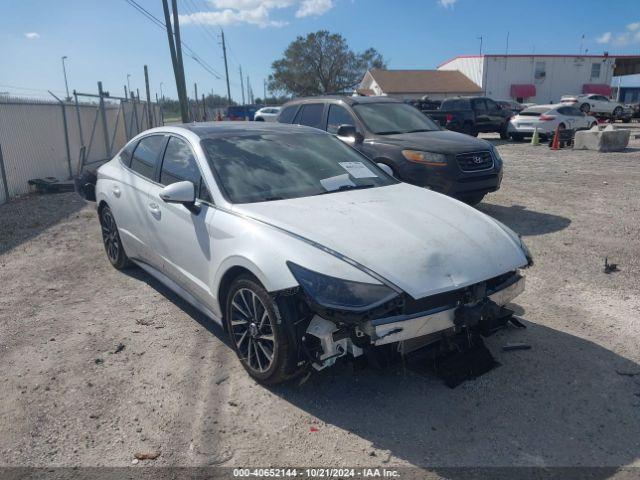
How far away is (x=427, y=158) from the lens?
7.10 meters

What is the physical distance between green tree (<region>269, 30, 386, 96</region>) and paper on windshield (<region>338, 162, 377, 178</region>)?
62992 millimetres

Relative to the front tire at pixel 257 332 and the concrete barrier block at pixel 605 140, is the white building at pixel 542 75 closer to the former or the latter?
the concrete barrier block at pixel 605 140

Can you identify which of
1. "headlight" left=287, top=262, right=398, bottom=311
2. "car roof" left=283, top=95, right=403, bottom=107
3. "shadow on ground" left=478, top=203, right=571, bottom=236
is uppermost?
"car roof" left=283, top=95, right=403, bottom=107

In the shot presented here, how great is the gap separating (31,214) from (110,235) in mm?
4520

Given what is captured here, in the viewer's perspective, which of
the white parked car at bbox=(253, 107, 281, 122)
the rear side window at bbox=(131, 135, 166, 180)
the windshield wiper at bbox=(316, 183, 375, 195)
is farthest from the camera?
the white parked car at bbox=(253, 107, 281, 122)

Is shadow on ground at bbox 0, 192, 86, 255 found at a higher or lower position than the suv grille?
lower

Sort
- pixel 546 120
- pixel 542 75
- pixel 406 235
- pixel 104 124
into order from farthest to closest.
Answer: pixel 542 75, pixel 546 120, pixel 104 124, pixel 406 235

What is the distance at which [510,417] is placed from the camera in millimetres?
3035

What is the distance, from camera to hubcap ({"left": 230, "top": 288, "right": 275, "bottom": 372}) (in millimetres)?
3209

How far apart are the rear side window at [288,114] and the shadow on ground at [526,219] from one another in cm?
356

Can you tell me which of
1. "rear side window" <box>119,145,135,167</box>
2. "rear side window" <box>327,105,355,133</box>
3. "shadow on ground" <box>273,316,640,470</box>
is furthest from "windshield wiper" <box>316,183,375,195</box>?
"rear side window" <box>327,105,355,133</box>

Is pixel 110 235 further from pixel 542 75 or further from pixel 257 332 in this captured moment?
pixel 542 75

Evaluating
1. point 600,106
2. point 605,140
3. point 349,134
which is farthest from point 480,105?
point 600,106

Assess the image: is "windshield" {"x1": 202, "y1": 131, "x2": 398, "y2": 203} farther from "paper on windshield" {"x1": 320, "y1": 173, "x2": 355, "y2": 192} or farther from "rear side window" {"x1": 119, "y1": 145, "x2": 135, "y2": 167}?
"rear side window" {"x1": 119, "y1": 145, "x2": 135, "y2": 167}
